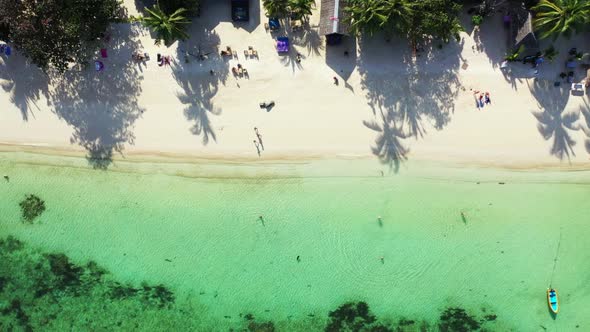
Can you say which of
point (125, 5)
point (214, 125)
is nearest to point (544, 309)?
point (214, 125)

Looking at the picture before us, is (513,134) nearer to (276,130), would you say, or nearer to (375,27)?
(375,27)

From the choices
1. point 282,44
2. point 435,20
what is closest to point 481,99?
point 435,20

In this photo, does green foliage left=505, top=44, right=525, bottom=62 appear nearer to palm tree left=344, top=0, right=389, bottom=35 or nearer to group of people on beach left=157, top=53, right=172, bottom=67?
palm tree left=344, top=0, right=389, bottom=35

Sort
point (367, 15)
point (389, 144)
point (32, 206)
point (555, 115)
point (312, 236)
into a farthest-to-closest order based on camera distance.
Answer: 1. point (32, 206)
2. point (312, 236)
3. point (389, 144)
4. point (555, 115)
5. point (367, 15)

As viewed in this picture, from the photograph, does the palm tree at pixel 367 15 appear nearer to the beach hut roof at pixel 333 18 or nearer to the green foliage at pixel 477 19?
the beach hut roof at pixel 333 18

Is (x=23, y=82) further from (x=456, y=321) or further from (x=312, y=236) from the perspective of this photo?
(x=456, y=321)

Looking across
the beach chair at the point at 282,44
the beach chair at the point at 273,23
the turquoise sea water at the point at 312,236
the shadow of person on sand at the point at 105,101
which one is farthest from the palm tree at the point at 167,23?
the turquoise sea water at the point at 312,236
